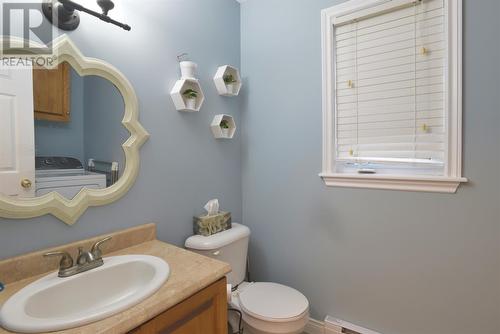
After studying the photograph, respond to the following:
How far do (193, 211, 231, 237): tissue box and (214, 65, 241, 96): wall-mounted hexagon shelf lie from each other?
0.82m

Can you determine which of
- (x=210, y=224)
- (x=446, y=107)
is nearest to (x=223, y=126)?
(x=210, y=224)

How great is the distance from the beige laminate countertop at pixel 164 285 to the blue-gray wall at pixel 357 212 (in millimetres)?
863

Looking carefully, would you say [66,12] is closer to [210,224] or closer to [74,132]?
[74,132]

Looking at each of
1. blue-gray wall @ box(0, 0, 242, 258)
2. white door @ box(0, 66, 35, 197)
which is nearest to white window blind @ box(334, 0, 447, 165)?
blue-gray wall @ box(0, 0, 242, 258)

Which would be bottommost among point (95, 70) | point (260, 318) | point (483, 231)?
point (260, 318)

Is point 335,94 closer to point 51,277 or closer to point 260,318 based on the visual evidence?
point 260,318

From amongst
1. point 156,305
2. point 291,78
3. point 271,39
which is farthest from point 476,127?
point 156,305

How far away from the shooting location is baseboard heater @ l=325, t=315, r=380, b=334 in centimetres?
156

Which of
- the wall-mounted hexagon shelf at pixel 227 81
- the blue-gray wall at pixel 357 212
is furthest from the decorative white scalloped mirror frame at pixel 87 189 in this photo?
the blue-gray wall at pixel 357 212

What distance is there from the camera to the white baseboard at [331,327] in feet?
5.15

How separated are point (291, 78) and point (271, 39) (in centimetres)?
33

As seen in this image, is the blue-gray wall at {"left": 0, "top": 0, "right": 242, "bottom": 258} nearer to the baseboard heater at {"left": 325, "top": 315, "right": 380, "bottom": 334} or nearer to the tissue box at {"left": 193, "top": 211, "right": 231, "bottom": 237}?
the tissue box at {"left": 193, "top": 211, "right": 231, "bottom": 237}

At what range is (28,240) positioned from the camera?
992mm

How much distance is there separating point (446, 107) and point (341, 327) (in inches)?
54.2
